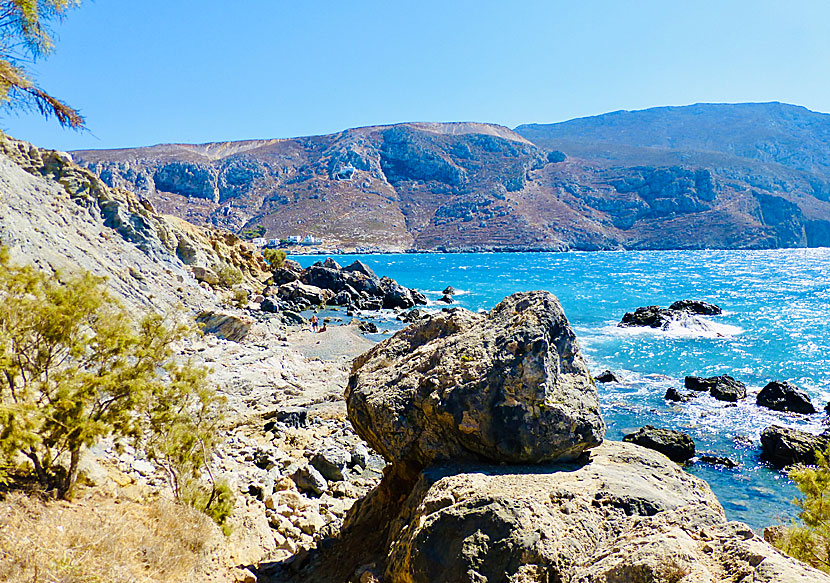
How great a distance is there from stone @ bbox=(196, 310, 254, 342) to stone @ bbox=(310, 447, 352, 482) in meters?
17.4

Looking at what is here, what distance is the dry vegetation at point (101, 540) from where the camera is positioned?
5215mm

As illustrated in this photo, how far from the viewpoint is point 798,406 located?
2439cm

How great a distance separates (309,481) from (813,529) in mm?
10661

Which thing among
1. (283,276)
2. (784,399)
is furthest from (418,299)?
(784,399)

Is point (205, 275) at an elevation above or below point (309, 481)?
above

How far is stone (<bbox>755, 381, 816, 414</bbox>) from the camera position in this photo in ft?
79.9

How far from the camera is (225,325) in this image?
3005cm

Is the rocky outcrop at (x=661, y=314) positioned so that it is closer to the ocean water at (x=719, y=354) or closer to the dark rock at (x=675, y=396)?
the ocean water at (x=719, y=354)

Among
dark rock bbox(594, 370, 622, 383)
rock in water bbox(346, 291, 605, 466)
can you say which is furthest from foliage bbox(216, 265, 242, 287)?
rock in water bbox(346, 291, 605, 466)

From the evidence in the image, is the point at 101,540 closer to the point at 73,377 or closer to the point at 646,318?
the point at 73,377

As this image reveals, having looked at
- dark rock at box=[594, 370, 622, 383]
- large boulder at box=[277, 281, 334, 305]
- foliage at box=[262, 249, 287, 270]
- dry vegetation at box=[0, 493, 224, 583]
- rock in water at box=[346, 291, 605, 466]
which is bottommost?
dark rock at box=[594, 370, 622, 383]

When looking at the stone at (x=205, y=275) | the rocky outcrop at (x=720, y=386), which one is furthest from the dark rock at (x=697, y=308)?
the stone at (x=205, y=275)

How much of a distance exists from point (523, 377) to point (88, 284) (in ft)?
23.2

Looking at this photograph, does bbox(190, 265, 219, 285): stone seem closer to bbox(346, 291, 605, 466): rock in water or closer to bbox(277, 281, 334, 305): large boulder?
bbox(277, 281, 334, 305): large boulder
